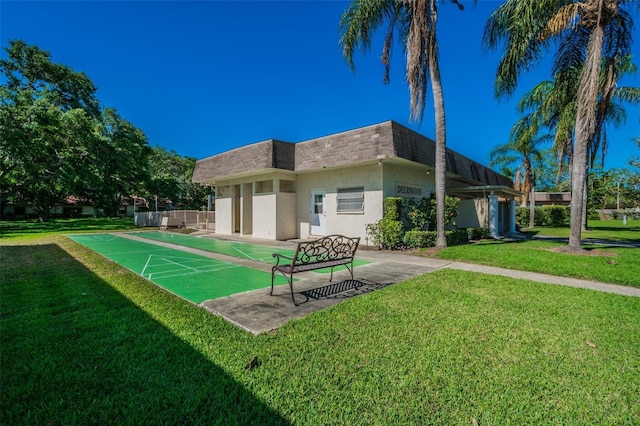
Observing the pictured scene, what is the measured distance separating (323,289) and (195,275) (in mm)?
3427

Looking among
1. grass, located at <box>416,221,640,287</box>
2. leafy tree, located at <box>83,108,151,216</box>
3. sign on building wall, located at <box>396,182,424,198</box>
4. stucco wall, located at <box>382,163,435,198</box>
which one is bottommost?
grass, located at <box>416,221,640,287</box>

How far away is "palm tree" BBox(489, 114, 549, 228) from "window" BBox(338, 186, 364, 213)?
16.3 metres

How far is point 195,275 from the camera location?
23.2ft

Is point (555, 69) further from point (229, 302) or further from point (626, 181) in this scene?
point (626, 181)

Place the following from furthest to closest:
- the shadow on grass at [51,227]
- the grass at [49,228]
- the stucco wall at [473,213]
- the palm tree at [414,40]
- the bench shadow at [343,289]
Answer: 1. the shadow on grass at [51,227]
2. the grass at [49,228]
3. the stucco wall at [473,213]
4. the palm tree at [414,40]
5. the bench shadow at [343,289]

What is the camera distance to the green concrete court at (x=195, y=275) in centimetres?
573

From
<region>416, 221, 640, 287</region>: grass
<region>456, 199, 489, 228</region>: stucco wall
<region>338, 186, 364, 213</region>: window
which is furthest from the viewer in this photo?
<region>456, 199, 489, 228</region>: stucco wall

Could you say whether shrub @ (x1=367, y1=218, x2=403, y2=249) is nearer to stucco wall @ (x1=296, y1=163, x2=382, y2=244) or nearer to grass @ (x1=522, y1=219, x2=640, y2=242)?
stucco wall @ (x1=296, y1=163, x2=382, y2=244)

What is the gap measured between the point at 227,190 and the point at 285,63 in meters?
9.23

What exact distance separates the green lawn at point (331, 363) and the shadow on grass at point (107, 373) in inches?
0.5

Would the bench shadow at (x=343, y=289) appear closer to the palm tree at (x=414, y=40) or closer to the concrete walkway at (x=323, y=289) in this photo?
the concrete walkway at (x=323, y=289)

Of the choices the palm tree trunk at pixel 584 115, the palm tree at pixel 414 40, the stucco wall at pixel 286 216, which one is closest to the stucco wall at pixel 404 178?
the palm tree at pixel 414 40

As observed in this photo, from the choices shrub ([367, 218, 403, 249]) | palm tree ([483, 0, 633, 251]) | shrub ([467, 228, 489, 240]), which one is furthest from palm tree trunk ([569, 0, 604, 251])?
shrub ([367, 218, 403, 249])

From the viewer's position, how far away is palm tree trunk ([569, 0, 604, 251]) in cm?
902
